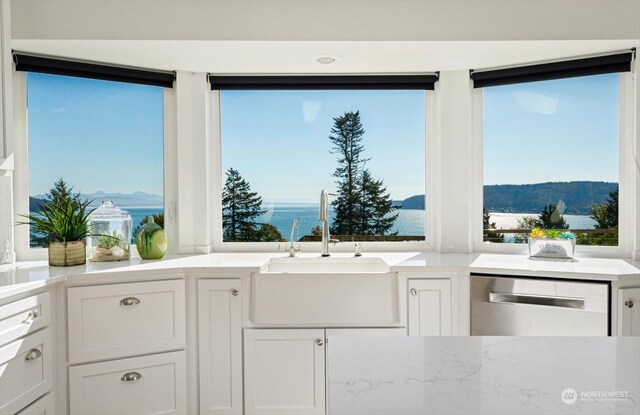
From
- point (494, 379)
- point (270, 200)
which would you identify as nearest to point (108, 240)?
point (270, 200)

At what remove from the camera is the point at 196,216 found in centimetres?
330

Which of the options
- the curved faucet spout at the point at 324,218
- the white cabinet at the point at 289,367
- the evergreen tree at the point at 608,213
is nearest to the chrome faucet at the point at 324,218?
the curved faucet spout at the point at 324,218

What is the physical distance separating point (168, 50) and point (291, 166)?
3.50 ft

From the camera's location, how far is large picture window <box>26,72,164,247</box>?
2998mm

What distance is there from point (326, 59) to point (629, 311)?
2034 mm

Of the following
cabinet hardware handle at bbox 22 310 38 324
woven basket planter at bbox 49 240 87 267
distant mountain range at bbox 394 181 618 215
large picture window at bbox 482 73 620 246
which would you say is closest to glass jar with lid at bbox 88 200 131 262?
woven basket planter at bbox 49 240 87 267

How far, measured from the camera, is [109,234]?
2.98 metres

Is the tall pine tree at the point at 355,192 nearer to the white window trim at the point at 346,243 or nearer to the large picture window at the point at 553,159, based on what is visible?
the white window trim at the point at 346,243

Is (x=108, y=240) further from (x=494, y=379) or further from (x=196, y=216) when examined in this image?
(x=494, y=379)

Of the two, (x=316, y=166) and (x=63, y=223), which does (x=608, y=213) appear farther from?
(x=63, y=223)

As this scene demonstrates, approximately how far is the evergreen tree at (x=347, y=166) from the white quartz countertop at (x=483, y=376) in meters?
2.27

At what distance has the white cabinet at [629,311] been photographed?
7.83 ft

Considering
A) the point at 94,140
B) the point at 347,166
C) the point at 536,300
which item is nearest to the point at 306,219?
the point at 347,166

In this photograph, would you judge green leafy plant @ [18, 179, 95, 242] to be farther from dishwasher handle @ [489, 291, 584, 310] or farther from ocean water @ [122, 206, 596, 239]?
dishwasher handle @ [489, 291, 584, 310]
